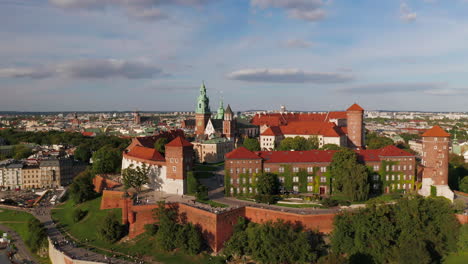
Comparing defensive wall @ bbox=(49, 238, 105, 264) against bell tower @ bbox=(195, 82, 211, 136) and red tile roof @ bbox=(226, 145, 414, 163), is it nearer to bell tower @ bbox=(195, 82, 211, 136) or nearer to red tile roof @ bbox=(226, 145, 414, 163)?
red tile roof @ bbox=(226, 145, 414, 163)

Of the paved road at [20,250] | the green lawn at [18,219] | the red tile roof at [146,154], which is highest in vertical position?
the red tile roof at [146,154]

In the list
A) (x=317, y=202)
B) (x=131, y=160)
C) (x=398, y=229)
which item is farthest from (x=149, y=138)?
(x=398, y=229)

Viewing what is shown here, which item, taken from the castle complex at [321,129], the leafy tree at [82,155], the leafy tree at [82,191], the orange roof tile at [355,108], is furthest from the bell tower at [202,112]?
the leafy tree at [82,191]

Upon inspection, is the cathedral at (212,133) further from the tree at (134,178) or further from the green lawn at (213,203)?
the green lawn at (213,203)

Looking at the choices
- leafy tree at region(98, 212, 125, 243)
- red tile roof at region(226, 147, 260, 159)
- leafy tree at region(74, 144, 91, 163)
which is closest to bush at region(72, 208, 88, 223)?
leafy tree at region(98, 212, 125, 243)

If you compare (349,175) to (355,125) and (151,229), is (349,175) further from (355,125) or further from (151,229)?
(355,125)

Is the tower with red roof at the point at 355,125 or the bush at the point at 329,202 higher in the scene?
the tower with red roof at the point at 355,125

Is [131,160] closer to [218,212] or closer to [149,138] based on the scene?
[149,138]

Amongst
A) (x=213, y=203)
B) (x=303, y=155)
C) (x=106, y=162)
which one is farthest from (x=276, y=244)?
(x=106, y=162)
